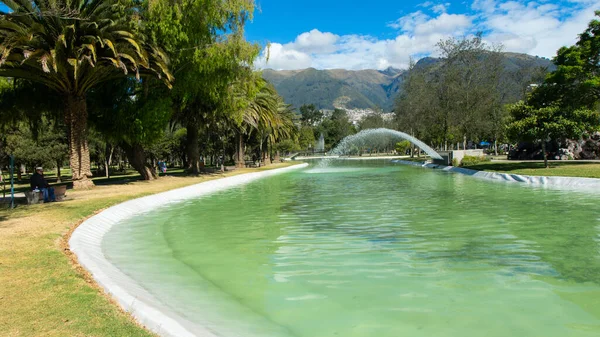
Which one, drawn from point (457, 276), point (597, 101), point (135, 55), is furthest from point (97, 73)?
point (597, 101)

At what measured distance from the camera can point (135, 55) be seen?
2555 cm

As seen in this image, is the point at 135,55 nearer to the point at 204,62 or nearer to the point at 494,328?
the point at 204,62

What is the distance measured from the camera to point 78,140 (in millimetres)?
26703

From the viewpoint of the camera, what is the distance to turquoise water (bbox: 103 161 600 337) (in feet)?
20.7

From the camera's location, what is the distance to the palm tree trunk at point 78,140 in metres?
26.5

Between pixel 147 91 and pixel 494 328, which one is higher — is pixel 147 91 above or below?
above

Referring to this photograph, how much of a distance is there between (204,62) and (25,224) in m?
19.8

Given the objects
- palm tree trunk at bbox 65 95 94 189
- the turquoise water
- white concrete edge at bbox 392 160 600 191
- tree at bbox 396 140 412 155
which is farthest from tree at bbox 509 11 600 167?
tree at bbox 396 140 412 155

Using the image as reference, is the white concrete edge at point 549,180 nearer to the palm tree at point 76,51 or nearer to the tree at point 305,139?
the palm tree at point 76,51

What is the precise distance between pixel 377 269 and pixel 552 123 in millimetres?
27470

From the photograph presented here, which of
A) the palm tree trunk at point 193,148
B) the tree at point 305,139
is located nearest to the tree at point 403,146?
the tree at point 305,139

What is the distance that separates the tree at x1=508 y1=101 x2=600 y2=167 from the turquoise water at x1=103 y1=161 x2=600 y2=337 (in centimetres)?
1542

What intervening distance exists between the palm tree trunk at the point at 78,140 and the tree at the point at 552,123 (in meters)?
30.5

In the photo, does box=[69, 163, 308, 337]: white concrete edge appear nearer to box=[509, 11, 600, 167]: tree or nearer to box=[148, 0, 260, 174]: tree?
box=[148, 0, 260, 174]: tree
